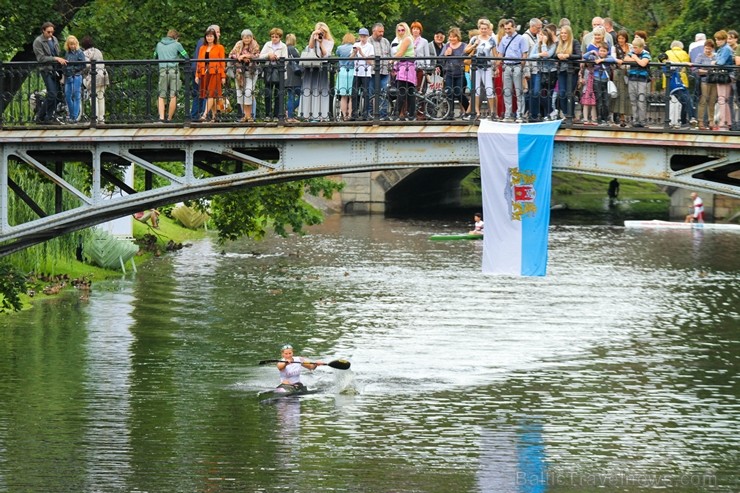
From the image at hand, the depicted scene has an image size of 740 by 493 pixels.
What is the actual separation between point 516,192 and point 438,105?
1882mm

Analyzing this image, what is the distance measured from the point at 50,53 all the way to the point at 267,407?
23.1 feet

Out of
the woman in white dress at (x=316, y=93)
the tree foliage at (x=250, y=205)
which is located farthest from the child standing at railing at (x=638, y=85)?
the tree foliage at (x=250, y=205)

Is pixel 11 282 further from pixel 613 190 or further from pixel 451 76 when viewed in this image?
pixel 613 190

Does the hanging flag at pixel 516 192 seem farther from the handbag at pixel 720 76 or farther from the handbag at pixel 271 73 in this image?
the handbag at pixel 271 73

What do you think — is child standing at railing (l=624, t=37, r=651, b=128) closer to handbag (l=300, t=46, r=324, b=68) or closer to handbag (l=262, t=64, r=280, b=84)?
handbag (l=300, t=46, r=324, b=68)

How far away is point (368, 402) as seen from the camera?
29375mm

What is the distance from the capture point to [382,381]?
31375 mm

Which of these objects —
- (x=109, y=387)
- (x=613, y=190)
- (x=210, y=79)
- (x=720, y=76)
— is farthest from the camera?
(x=613, y=190)

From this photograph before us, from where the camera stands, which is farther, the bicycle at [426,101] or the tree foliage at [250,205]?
the tree foliage at [250,205]

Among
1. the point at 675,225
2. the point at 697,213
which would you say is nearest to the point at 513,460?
the point at 675,225

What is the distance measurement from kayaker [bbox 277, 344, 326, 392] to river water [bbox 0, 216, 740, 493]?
18.2 inches

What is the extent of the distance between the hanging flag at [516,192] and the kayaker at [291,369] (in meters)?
4.09

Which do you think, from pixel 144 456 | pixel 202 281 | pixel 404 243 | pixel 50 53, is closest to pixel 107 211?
pixel 50 53

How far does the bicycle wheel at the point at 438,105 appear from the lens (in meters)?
27.2
